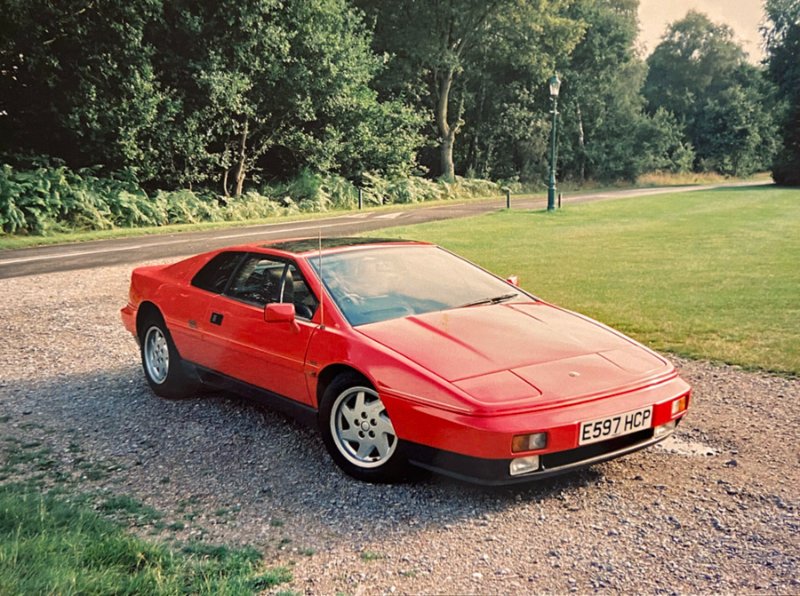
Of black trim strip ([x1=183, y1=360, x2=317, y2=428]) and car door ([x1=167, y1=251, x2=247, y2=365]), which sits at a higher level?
car door ([x1=167, y1=251, x2=247, y2=365])

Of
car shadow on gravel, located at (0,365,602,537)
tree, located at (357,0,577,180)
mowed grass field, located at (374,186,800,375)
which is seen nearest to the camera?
car shadow on gravel, located at (0,365,602,537)

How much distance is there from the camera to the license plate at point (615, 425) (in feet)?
13.0

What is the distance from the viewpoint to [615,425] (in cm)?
409

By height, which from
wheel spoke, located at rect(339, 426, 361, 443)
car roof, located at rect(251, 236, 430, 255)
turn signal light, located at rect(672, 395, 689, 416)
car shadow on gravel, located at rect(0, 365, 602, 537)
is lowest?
car shadow on gravel, located at rect(0, 365, 602, 537)

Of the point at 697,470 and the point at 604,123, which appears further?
the point at 604,123

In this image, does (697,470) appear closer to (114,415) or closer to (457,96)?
(114,415)

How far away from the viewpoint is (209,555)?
3510 millimetres

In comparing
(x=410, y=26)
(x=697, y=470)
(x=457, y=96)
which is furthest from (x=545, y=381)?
(x=457, y=96)

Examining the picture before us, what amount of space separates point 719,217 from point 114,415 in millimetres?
23168

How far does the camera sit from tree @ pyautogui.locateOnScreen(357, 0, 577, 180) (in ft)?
143

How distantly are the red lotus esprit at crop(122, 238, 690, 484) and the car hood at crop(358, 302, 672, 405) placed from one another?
1cm

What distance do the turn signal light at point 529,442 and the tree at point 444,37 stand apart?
41.1 meters

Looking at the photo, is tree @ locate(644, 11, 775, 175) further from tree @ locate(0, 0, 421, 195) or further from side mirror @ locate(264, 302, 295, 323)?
side mirror @ locate(264, 302, 295, 323)

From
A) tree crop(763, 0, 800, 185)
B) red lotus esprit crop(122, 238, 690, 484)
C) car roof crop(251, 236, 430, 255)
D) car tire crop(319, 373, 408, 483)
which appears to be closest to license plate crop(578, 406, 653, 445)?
red lotus esprit crop(122, 238, 690, 484)
